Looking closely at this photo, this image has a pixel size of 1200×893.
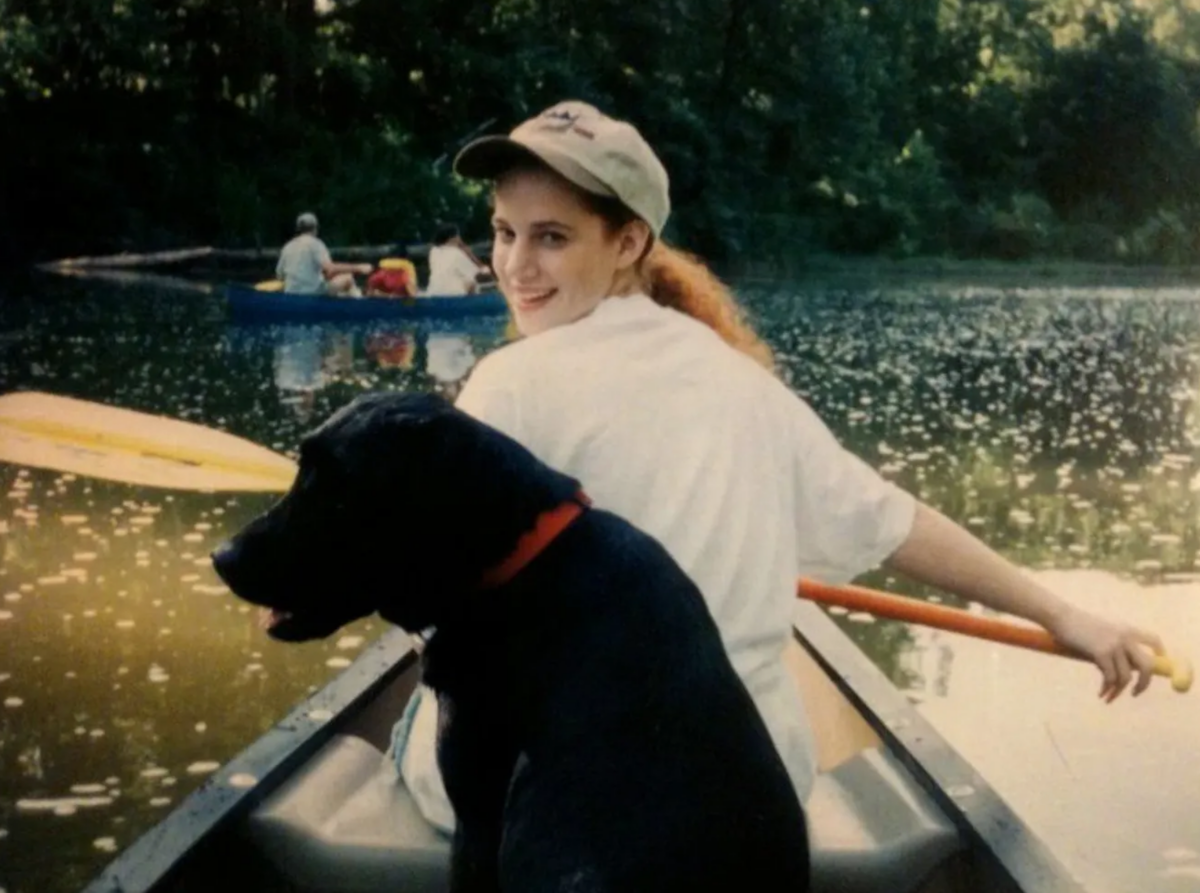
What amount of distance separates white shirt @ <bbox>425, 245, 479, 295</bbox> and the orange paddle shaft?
13.6 meters

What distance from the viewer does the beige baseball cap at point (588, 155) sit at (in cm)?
170

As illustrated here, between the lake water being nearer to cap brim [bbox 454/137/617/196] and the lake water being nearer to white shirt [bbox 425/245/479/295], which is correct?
white shirt [bbox 425/245/479/295]

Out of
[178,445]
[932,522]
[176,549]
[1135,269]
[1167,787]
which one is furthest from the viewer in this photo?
[1135,269]

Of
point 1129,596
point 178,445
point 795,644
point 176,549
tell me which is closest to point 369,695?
point 178,445

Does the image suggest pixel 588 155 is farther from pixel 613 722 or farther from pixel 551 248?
pixel 613 722

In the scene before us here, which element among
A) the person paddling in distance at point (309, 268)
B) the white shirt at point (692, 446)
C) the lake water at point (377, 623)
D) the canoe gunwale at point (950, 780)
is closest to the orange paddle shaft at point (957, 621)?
the canoe gunwale at point (950, 780)

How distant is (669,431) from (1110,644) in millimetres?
647

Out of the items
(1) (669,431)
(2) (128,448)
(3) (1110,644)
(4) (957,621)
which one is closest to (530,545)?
(1) (669,431)

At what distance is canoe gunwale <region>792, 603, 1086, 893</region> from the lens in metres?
2.05

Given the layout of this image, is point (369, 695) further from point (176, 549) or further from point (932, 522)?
point (176, 549)

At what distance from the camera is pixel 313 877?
2133 millimetres

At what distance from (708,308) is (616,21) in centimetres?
2837

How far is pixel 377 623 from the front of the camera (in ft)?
18.6

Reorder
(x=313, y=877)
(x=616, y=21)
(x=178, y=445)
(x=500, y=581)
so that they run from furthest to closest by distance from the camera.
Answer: (x=616, y=21) < (x=178, y=445) < (x=313, y=877) < (x=500, y=581)
